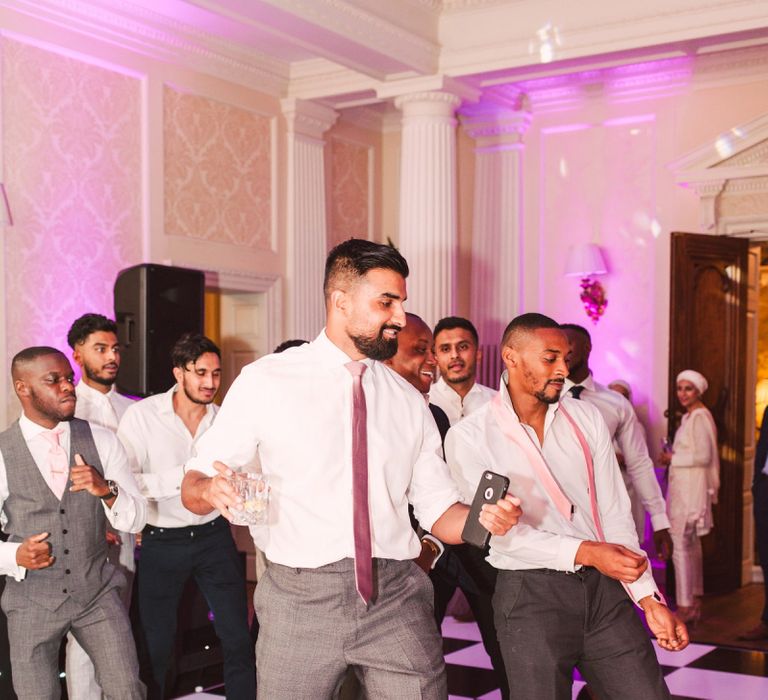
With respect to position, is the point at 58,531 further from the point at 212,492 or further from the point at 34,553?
the point at 212,492

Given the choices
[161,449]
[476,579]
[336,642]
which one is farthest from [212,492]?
[161,449]

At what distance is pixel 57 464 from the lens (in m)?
3.90

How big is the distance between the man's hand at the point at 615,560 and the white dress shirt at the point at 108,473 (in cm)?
170

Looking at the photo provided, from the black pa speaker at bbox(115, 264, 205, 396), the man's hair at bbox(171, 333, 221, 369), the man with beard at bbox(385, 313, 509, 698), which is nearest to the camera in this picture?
the man with beard at bbox(385, 313, 509, 698)

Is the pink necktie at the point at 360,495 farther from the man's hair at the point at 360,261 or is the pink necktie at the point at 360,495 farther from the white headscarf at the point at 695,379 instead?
the white headscarf at the point at 695,379

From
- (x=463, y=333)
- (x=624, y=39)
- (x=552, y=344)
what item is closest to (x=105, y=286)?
(x=463, y=333)

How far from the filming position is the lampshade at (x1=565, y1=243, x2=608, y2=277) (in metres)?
8.39

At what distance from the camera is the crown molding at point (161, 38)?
6.44m

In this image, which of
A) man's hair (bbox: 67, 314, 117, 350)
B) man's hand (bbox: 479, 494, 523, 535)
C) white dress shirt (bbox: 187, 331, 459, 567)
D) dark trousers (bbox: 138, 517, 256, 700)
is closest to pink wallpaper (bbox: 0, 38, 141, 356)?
man's hair (bbox: 67, 314, 117, 350)

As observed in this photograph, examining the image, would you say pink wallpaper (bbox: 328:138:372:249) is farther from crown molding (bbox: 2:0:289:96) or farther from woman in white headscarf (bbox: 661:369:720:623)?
woman in white headscarf (bbox: 661:369:720:623)

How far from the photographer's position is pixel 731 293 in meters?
7.86

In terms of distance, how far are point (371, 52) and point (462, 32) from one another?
0.78m

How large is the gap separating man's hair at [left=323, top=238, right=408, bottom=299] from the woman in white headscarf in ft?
15.2

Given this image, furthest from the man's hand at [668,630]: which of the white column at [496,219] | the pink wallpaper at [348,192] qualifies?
the pink wallpaper at [348,192]
